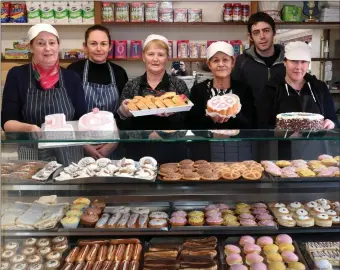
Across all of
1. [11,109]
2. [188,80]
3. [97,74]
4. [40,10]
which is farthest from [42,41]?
[40,10]

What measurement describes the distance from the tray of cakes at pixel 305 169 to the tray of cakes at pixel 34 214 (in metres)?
1.12

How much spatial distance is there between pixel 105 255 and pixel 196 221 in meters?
0.49

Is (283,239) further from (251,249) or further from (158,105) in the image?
(158,105)

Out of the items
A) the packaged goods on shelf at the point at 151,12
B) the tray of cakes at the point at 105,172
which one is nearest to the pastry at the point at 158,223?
the tray of cakes at the point at 105,172

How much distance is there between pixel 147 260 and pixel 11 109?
1.38m

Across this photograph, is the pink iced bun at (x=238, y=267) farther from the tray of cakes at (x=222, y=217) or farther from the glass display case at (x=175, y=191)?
the tray of cakes at (x=222, y=217)

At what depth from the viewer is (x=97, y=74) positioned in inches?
135

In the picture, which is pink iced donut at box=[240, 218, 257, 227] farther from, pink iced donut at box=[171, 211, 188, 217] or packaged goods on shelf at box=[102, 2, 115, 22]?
packaged goods on shelf at box=[102, 2, 115, 22]

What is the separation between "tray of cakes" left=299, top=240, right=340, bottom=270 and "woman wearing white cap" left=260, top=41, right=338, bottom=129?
965 mm

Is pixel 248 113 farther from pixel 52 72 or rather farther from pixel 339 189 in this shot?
pixel 52 72

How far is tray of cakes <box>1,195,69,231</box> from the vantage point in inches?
84.6

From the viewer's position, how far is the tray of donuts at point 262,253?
83.5 inches

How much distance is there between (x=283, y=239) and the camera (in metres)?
2.23

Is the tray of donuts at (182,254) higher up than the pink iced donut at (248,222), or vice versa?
the pink iced donut at (248,222)
